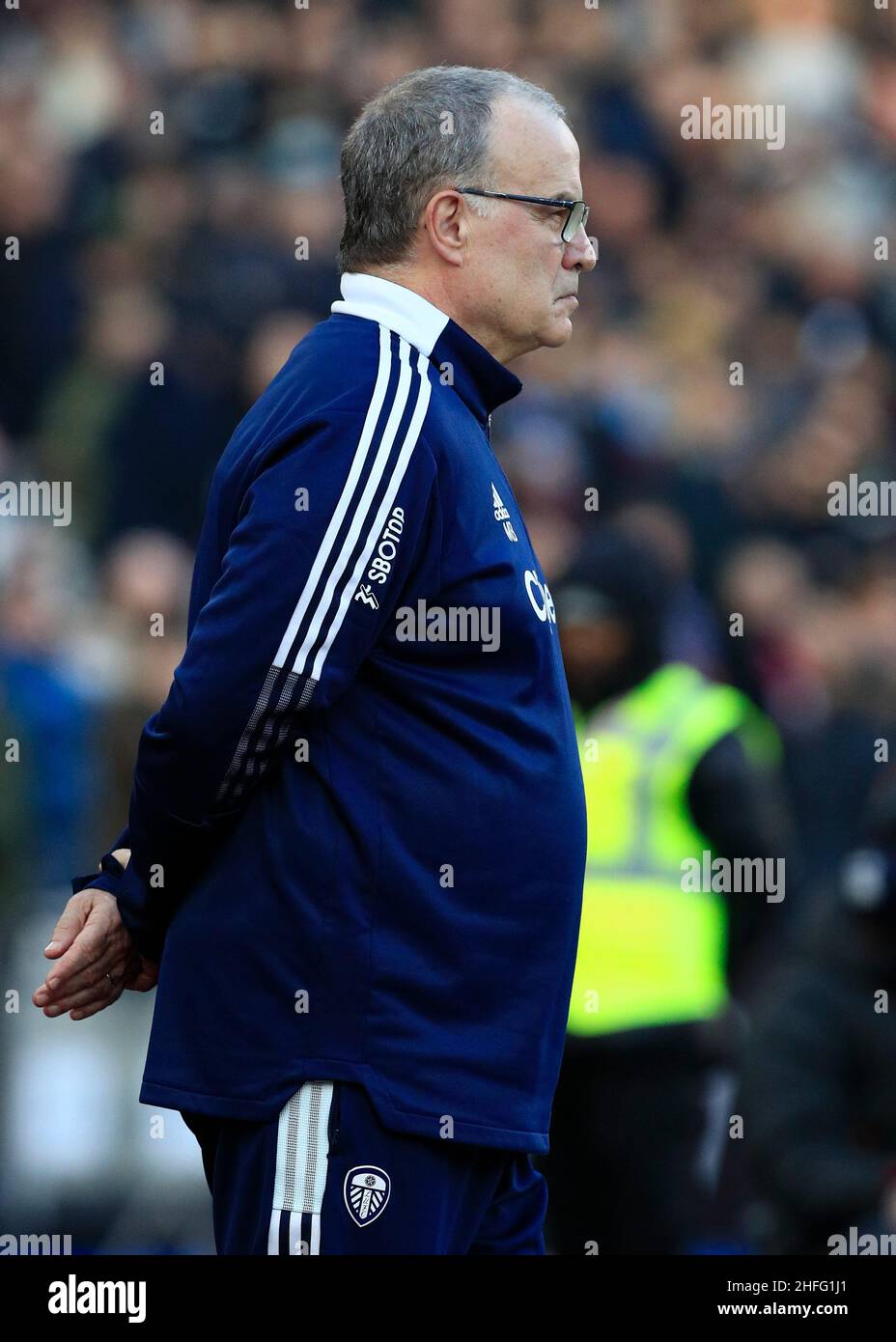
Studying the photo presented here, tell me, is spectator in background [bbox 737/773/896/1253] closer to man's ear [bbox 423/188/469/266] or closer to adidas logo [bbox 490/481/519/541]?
adidas logo [bbox 490/481/519/541]

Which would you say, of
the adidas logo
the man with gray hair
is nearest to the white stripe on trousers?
the man with gray hair

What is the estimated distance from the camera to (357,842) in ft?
8.45

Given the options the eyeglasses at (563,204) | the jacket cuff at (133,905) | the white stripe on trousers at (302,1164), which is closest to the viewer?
the white stripe on trousers at (302,1164)

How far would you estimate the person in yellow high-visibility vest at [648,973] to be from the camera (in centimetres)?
499

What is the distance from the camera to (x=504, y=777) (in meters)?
2.63

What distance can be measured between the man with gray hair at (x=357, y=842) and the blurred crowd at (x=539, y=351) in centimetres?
382

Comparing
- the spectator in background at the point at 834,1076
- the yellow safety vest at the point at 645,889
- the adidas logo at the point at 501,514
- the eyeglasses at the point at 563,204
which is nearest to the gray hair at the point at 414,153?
the eyeglasses at the point at 563,204

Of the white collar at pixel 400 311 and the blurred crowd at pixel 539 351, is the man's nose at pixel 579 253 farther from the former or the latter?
the blurred crowd at pixel 539 351

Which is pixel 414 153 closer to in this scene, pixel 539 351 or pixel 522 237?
pixel 522 237

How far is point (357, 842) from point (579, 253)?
0.90m

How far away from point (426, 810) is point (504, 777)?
0.11 meters

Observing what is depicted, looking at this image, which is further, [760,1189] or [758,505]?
[758,505]
